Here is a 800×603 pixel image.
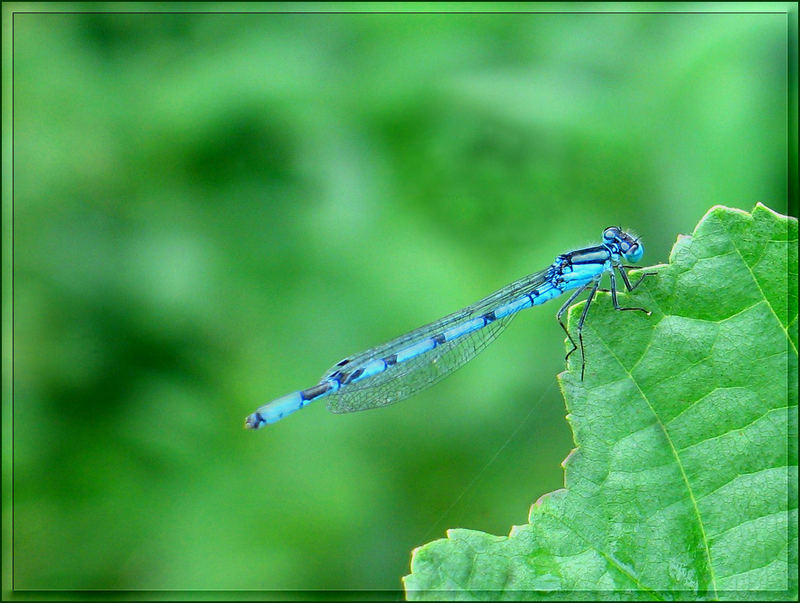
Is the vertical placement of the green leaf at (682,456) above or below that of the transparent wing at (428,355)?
below

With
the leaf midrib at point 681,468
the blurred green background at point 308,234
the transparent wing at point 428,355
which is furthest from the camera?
the blurred green background at point 308,234

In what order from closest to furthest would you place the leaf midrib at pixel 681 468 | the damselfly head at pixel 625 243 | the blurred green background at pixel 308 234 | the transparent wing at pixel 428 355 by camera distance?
the leaf midrib at pixel 681 468
the damselfly head at pixel 625 243
the transparent wing at pixel 428 355
the blurred green background at pixel 308 234

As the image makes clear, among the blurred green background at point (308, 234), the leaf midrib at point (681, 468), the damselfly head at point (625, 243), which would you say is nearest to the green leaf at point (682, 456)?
the leaf midrib at point (681, 468)

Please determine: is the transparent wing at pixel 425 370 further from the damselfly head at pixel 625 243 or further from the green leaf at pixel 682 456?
the green leaf at pixel 682 456

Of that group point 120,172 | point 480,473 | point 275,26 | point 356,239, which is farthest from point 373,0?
point 480,473

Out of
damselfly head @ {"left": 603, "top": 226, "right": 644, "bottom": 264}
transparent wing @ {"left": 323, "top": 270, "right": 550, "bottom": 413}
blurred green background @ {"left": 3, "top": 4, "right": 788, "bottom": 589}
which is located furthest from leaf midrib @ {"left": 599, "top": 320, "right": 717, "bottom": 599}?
blurred green background @ {"left": 3, "top": 4, "right": 788, "bottom": 589}

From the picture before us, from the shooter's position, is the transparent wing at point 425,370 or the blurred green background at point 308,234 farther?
the blurred green background at point 308,234

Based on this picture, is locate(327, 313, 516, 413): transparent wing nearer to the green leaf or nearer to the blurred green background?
the blurred green background
